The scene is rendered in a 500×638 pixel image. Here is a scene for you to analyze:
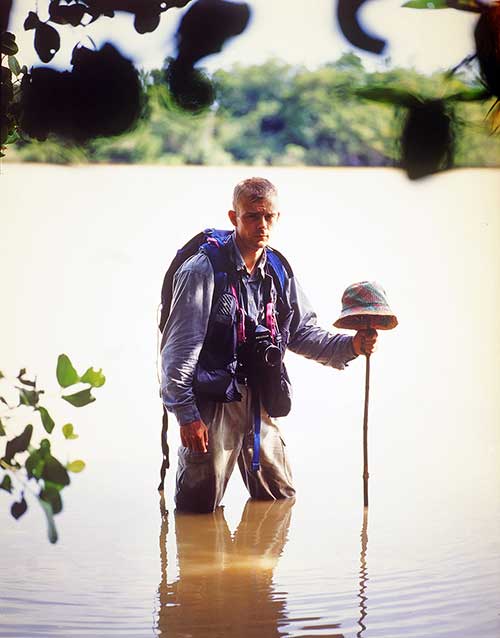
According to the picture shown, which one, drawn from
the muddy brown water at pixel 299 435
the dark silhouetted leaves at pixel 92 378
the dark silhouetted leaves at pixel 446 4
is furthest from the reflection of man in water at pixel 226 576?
the dark silhouetted leaves at pixel 446 4

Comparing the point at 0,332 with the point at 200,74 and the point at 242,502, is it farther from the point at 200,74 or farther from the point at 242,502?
the point at 200,74

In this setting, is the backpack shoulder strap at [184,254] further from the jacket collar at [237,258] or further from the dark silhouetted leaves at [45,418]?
the dark silhouetted leaves at [45,418]

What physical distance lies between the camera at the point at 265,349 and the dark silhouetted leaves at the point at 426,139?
238cm

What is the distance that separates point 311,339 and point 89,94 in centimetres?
255

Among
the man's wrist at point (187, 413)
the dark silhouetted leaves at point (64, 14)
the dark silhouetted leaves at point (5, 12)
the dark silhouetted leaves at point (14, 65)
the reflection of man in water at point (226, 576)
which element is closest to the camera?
the dark silhouetted leaves at point (5, 12)

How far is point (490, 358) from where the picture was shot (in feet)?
21.3

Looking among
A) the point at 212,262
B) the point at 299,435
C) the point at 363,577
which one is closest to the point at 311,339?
the point at 212,262

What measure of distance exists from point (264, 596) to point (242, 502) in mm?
1063

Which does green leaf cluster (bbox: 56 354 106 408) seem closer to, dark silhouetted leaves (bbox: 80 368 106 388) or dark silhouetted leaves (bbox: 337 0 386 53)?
dark silhouetted leaves (bbox: 80 368 106 388)

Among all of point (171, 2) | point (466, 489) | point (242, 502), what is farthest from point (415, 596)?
point (171, 2)

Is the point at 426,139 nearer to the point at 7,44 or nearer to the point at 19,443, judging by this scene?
the point at 19,443

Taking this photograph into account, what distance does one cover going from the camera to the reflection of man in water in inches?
92.7

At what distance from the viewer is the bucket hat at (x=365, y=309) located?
132 inches

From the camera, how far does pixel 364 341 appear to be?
3.39m
